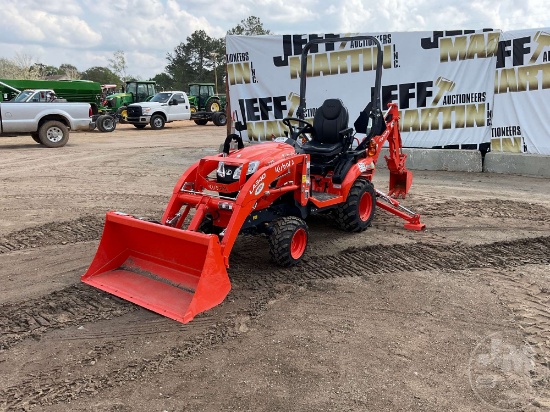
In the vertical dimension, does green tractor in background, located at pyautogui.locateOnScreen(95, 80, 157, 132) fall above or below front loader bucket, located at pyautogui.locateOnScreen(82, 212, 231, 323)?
above

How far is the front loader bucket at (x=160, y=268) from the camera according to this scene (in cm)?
397

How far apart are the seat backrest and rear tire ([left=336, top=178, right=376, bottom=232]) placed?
64cm

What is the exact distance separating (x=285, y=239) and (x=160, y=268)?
1.21 meters

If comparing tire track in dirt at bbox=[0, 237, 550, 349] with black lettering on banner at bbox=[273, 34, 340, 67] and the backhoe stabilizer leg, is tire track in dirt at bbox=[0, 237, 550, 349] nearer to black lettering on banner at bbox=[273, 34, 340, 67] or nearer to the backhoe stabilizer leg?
the backhoe stabilizer leg

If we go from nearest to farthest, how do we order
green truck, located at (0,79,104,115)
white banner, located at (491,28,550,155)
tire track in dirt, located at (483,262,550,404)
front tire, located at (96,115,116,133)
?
tire track in dirt, located at (483,262,550,404) < white banner, located at (491,28,550,155) < green truck, located at (0,79,104,115) < front tire, located at (96,115,116,133)

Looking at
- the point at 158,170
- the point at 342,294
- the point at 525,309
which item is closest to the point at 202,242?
the point at 342,294

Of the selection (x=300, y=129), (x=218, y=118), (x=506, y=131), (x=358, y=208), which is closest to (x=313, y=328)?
(x=358, y=208)

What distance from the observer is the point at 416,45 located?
1081 cm

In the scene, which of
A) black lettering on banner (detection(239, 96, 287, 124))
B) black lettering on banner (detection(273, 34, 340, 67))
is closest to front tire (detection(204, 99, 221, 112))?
black lettering on banner (detection(239, 96, 287, 124))

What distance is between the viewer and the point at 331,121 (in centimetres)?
607

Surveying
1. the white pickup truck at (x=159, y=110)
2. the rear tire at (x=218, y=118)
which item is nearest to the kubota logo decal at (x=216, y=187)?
the white pickup truck at (x=159, y=110)

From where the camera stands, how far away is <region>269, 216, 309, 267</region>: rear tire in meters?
4.84

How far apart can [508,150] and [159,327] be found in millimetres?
8766

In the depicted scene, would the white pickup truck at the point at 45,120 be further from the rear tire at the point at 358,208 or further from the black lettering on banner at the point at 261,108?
the rear tire at the point at 358,208
